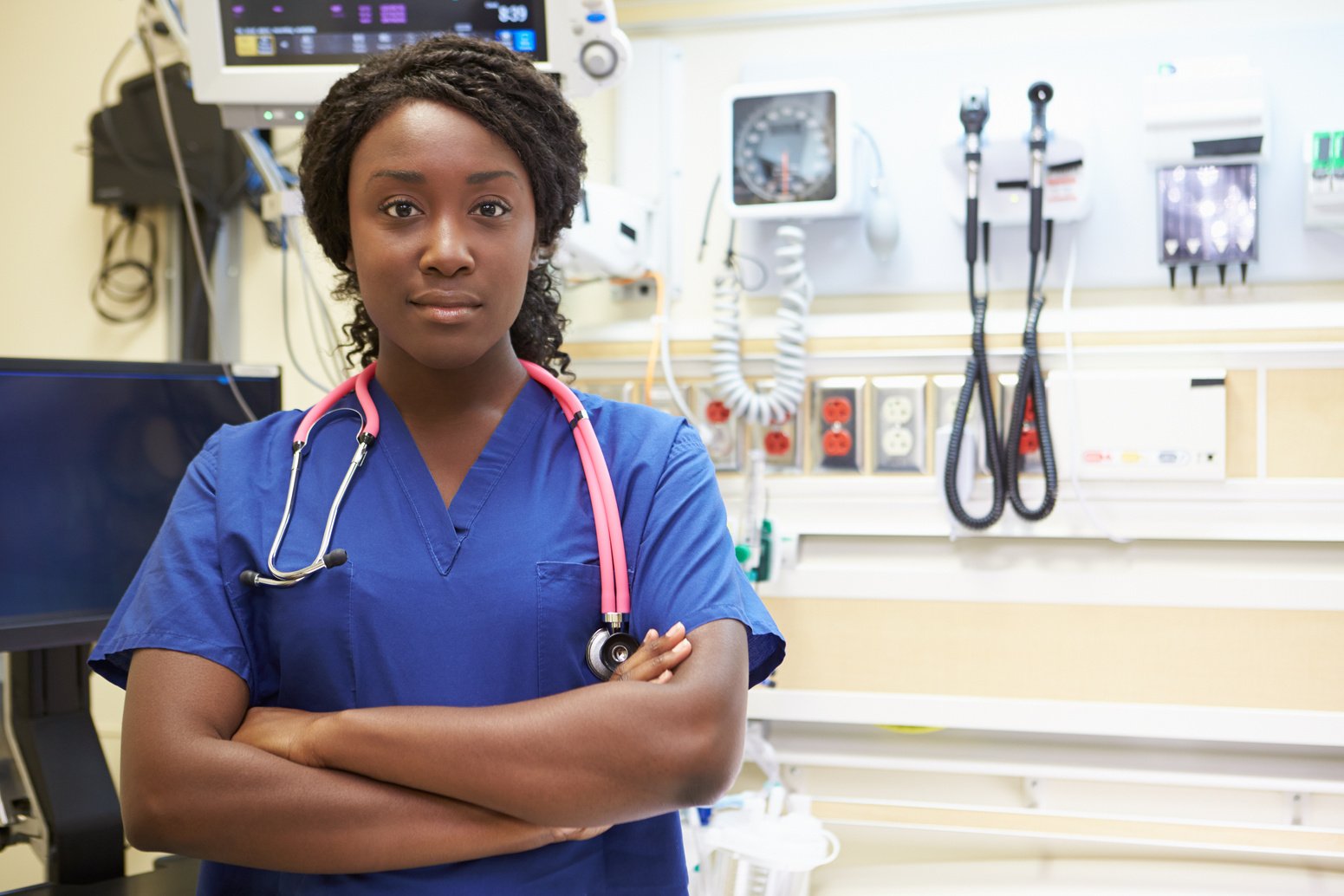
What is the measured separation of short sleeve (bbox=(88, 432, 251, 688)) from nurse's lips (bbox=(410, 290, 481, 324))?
0.84 ft

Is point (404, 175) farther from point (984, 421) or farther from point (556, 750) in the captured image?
point (984, 421)

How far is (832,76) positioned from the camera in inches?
79.3

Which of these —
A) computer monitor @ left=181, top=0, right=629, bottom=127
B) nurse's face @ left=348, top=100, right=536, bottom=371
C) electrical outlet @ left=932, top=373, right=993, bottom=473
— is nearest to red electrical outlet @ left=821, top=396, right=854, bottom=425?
electrical outlet @ left=932, top=373, right=993, bottom=473

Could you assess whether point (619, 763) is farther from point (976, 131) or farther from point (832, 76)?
point (832, 76)

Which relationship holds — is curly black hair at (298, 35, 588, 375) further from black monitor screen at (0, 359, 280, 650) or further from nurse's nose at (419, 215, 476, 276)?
black monitor screen at (0, 359, 280, 650)

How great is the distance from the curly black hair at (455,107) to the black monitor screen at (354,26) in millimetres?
501

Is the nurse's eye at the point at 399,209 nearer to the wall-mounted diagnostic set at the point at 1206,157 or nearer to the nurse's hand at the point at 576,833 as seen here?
the nurse's hand at the point at 576,833

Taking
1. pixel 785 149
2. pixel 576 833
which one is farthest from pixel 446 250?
pixel 785 149

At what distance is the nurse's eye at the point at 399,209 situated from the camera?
0.96 metres

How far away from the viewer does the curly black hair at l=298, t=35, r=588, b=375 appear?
3.22 ft

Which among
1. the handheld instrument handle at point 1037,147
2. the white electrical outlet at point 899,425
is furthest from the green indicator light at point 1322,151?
the white electrical outlet at point 899,425

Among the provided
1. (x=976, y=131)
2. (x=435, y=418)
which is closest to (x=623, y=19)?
(x=976, y=131)

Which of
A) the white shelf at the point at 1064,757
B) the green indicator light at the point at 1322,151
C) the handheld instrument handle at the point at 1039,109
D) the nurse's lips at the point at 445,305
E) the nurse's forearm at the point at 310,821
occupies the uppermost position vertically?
the handheld instrument handle at the point at 1039,109

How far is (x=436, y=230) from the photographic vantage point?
949 mm
